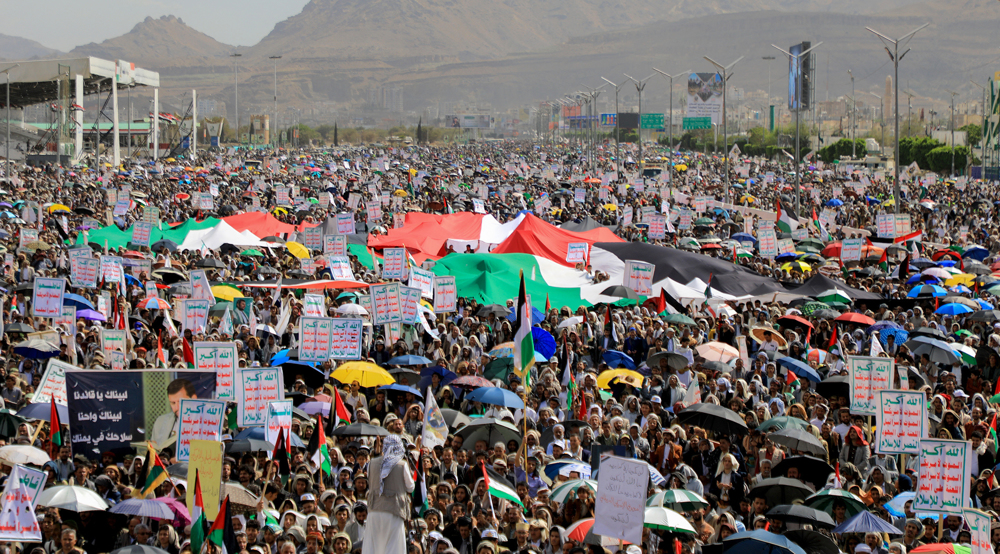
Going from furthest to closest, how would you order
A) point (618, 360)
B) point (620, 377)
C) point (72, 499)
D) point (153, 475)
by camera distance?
1. point (618, 360)
2. point (620, 377)
3. point (153, 475)
4. point (72, 499)

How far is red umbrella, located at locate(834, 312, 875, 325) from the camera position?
16.3 metres

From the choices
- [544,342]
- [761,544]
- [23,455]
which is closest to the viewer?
[761,544]

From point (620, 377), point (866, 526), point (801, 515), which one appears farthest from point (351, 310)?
point (866, 526)

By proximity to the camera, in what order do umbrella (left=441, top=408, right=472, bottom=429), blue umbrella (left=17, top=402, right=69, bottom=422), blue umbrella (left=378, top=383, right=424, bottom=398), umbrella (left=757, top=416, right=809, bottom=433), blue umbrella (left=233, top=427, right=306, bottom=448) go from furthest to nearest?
blue umbrella (left=378, top=383, right=424, bottom=398) < umbrella (left=441, top=408, right=472, bottom=429) < blue umbrella (left=17, top=402, right=69, bottom=422) < umbrella (left=757, top=416, right=809, bottom=433) < blue umbrella (left=233, top=427, right=306, bottom=448)

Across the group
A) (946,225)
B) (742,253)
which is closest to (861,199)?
(946,225)

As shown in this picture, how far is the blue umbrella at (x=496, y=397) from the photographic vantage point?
11555 millimetres

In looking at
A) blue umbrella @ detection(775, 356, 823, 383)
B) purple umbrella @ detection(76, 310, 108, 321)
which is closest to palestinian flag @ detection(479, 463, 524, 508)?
blue umbrella @ detection(775, 356, 823, 383)

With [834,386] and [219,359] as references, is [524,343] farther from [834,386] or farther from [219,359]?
[834,386]

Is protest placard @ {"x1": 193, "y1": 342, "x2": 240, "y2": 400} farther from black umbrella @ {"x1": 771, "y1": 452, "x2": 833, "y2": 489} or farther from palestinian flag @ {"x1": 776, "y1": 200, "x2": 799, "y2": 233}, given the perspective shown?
palestinian flag @ {"x1": 776, "y1": 200, "x2": 799, "y2": 233}

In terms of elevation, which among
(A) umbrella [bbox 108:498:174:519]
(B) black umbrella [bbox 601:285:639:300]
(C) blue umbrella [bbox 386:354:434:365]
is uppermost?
(B) black umbrella [bbox 601:285:639:300]

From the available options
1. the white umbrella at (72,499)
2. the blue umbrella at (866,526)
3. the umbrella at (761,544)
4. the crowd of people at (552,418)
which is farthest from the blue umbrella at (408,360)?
the umbrella at (761,544)

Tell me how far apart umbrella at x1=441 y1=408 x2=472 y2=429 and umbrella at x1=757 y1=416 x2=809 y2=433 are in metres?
2.67

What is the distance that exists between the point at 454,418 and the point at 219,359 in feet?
7.51

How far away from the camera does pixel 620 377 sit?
13.0m
